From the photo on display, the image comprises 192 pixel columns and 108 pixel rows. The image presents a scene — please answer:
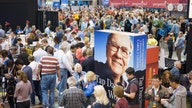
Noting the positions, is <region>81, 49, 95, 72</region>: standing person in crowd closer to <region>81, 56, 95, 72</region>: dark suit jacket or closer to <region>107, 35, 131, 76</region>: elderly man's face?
A: <region>81, 56, 95, 72</region>: dark suit jacket

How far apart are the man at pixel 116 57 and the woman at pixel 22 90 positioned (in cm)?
215

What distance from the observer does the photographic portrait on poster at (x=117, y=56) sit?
750 cm

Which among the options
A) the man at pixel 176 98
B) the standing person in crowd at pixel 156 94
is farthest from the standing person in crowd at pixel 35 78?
the man at pixel 176 98

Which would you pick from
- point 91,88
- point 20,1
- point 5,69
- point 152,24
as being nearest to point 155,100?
point 91,88

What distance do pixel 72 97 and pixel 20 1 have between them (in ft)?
53.8

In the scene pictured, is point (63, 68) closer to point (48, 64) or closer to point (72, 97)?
point (48, 64)

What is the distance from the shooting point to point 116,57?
25.9 feet

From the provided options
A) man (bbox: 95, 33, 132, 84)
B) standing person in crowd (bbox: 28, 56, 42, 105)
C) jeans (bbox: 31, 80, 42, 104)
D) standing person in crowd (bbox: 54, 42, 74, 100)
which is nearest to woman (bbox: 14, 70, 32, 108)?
standing person in crowd (bbox: 28, 56, 42, 105)

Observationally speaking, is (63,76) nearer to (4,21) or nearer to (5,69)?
(5,69)

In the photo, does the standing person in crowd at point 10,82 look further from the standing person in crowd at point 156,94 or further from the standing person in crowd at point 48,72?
Answer: the standing person in crowd at point 156,94

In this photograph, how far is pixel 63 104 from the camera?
242 inches

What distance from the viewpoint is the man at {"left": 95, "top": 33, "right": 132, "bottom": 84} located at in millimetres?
7613

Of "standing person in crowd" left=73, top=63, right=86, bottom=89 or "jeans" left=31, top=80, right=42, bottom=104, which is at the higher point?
"standing person in crowd" left=73, top=63, right=86, bottom=89

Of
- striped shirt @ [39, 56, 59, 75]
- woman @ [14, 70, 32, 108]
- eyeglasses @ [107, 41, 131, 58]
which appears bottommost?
woman @ [14, 70, 32, 108]
